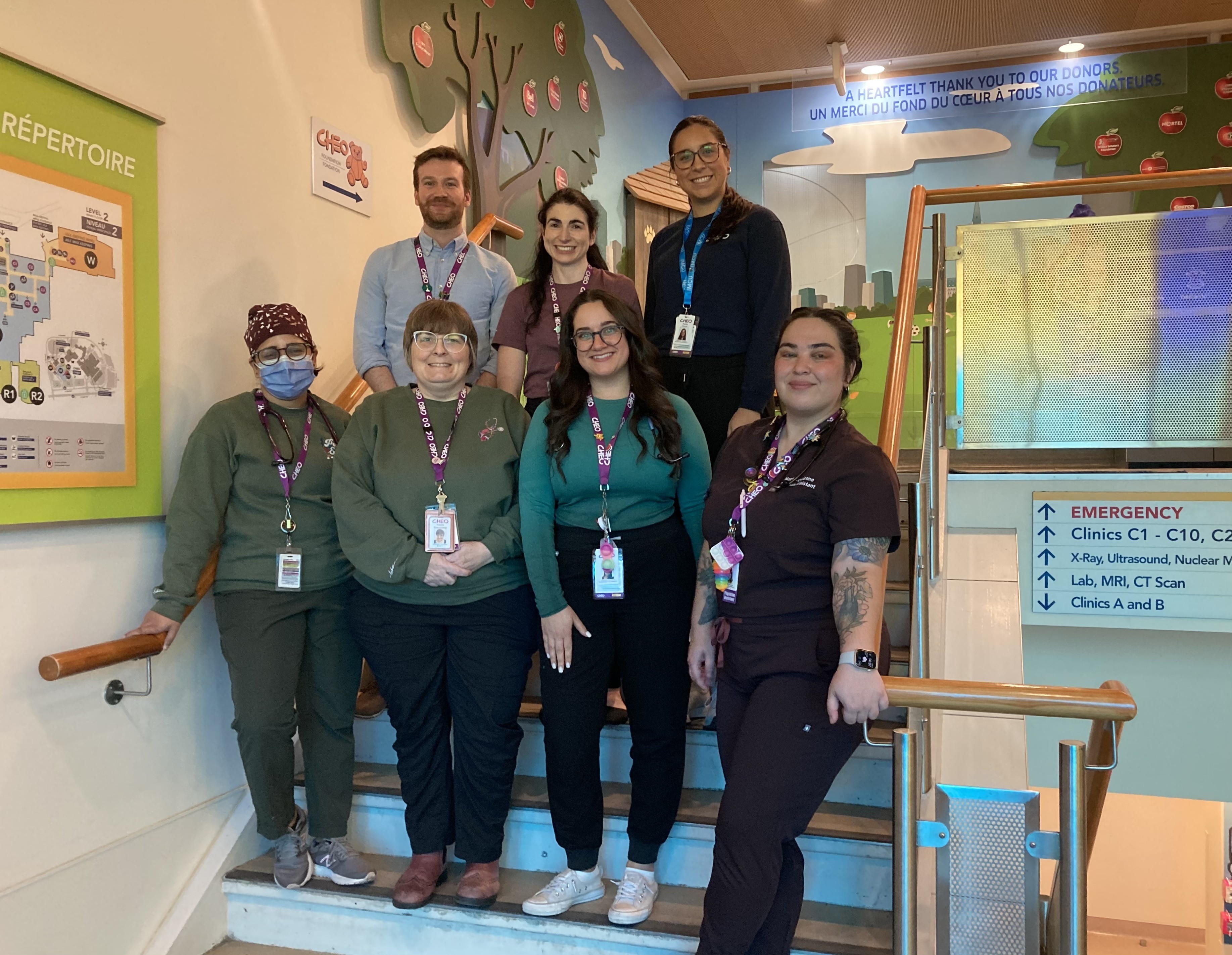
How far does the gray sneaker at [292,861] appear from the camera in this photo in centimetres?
263

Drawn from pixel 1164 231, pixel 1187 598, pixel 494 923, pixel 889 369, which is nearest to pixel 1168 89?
pixel 1164 231

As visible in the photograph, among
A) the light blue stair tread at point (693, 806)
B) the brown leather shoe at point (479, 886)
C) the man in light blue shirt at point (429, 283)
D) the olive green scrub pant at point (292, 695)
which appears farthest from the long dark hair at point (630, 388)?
the brown leather shoe at point (479, 886)

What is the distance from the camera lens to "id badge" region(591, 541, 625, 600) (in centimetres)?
226

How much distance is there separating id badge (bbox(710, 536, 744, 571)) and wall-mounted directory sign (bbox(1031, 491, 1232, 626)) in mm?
2156

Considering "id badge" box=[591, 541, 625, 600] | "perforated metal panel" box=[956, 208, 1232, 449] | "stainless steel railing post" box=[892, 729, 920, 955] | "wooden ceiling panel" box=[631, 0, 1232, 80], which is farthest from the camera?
"wooden ceiling panel" box=[631, 0, 1232, 80]

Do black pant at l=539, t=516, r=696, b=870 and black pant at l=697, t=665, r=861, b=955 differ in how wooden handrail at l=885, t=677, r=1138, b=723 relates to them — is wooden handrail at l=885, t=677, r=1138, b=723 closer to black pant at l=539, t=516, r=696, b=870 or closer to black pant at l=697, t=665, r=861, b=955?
black pant at l=697, t=665, r=861, b=955

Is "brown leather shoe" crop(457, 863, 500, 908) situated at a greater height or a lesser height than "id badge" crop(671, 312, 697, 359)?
lesser

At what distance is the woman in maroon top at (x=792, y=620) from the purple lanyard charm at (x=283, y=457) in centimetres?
122

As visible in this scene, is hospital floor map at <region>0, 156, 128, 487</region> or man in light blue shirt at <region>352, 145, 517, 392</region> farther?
man in light blue shirt at <region>352, 145, 517, 392</region>

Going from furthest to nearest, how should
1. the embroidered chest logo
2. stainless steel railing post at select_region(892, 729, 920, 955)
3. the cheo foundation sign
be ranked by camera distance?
the cheo foundation sign, the embroidered chest logo, stainless steel railing post at select_region(892, 729, 920, 955)

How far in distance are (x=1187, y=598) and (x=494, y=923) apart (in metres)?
2.85

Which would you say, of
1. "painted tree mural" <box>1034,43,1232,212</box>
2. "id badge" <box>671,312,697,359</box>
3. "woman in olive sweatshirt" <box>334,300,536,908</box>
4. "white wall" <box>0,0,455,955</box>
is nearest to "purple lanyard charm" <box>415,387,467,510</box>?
"woman in olive sweatshirt" <box>334,300,536,908</box>

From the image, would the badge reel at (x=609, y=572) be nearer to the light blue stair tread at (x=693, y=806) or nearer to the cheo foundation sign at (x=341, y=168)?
the light blue stair tread at (x=693, y=806)

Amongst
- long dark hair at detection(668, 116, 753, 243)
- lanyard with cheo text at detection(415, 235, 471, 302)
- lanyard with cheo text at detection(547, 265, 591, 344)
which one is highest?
long dark hair at detection(668, 116, 753, 243)
